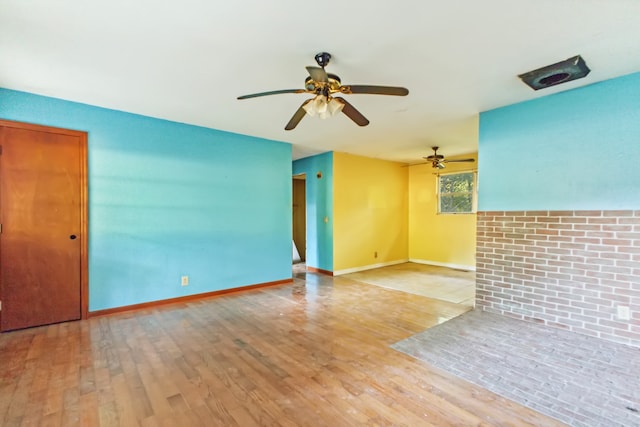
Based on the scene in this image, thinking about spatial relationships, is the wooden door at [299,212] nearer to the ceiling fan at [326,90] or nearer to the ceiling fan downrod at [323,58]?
the ceiling fan at [326,90]

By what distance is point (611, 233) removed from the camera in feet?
8.78

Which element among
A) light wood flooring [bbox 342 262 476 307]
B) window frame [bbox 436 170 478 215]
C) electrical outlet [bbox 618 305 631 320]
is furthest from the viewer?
window frame [bbox 436 170 478 215]

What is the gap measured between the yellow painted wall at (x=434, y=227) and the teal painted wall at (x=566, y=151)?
281 centimetres

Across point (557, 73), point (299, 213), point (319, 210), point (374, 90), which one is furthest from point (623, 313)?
point (299, 213)

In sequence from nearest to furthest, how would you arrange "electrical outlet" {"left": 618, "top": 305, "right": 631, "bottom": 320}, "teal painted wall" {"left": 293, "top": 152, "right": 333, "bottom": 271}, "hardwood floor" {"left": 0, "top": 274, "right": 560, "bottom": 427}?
"hardwood floor" {"left": 0, "top": 274, "right": 560, "bottom": 427}, "electrical outlet" {"left": 618, "top": 305, "right": 631, "bottom": 320}, "teal painted wall" {"left": 293, "top": 152, "right": 333, "bottom": 271}

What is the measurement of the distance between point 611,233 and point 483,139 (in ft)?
5.14

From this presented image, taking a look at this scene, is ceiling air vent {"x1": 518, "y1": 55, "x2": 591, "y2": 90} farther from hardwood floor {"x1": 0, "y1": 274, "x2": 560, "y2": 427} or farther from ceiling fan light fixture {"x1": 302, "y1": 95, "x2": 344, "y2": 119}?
hardwood floor {"x1": 0, "y1": 274, "x2": 560, "y2": 427}

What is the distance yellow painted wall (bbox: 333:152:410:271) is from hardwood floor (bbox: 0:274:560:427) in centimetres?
245

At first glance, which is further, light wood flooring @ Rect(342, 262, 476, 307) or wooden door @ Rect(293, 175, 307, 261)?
wooden door @ Rect(293, 175, 307, 261)

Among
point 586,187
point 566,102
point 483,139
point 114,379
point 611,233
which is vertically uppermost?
point 566,102

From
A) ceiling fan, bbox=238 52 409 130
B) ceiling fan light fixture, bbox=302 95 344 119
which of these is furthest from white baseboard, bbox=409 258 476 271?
ceiling fan light fixture, bbox=302 95 344 119

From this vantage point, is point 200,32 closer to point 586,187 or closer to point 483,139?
point 483,139

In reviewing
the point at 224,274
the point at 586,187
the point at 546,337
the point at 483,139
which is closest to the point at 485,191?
the point at 483,139

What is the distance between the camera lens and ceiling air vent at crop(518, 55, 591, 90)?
231 centimetres
